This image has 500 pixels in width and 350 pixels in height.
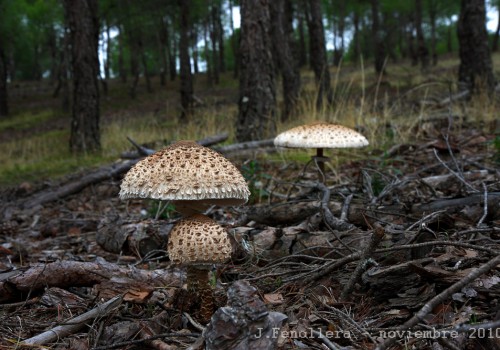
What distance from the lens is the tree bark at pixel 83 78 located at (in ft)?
29.4

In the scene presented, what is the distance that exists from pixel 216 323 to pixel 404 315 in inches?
31.5

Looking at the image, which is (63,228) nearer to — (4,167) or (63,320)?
(63,320)

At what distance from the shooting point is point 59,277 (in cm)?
236

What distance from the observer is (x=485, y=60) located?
8.93m

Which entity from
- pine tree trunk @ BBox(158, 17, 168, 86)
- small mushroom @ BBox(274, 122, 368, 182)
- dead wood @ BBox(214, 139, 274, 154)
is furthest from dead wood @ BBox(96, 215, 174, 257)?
pine tree trunk @ BBox(158, 17, 168, 86)

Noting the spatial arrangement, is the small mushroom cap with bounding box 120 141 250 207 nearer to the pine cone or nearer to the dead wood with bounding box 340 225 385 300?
the dead wood with bounding box 340 225 385 300

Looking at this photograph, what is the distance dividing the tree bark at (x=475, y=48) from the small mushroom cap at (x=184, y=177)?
26.5 ft

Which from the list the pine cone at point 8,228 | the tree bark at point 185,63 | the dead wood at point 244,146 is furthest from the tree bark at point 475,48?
the tree bark at point 185,63

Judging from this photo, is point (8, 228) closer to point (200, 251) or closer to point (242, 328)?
point (200, 251)

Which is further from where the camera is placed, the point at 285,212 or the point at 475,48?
the point at 475,48

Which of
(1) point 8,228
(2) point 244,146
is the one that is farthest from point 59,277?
(2) point 244,146

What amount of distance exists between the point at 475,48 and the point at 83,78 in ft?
27.0

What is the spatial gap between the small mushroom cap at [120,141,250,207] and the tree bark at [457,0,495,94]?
808 cm

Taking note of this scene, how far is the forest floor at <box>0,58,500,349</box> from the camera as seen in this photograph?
1602 mm
